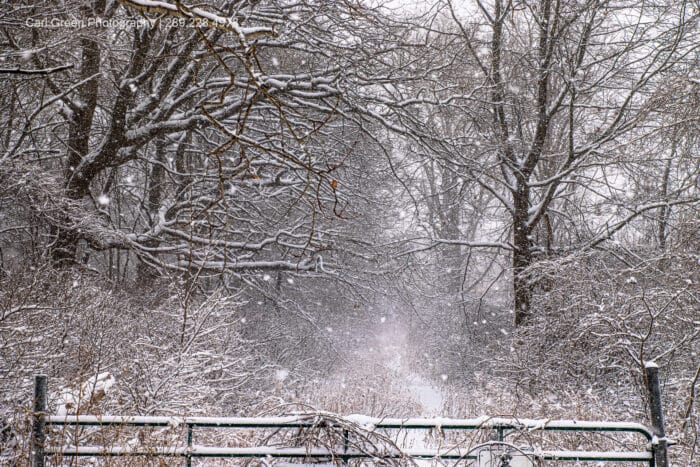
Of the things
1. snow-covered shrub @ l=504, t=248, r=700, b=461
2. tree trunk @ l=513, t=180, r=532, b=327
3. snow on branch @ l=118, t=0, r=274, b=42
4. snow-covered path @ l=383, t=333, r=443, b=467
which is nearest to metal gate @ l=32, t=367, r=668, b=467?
snow on branch @ l=118, t=0, r=274, b=42

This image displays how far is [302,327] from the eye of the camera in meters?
17.9

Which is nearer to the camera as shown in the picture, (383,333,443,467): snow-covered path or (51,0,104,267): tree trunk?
(383,333,443,467): snow-covered path

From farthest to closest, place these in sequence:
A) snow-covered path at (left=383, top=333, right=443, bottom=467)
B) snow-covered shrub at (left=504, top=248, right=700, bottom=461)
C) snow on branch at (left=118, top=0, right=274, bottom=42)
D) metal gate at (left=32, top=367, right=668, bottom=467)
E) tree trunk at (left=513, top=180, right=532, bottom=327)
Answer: tree trunk at (left=513, top=180, right=532, bottom=327) → snow-covered path at (left=383, top=333, right=443, bottom=467) → snow-covered shrub at (left=504, top=248, right=700, bottom=461) → metal gate at (left=32, top=367, right=668, bottom=467) → snow on branch at (left=118, top=0, right=274, bottom=42)

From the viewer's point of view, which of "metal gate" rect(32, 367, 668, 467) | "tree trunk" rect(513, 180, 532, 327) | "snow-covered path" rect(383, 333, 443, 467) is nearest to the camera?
"metal gate" rect(32, 367, 668, 467)

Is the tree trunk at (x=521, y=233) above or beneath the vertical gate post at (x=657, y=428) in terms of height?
above

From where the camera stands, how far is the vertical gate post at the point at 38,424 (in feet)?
12.1

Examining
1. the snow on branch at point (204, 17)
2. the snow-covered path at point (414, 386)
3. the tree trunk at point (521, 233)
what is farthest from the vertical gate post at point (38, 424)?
the tree trunk at point (521, 233)

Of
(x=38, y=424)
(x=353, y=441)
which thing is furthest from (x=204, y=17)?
(x=38, y=424)

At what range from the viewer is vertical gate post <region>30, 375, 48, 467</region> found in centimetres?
369

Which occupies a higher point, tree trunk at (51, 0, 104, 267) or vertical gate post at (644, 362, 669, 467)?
tree trunk at (51, 0, 104, 267)

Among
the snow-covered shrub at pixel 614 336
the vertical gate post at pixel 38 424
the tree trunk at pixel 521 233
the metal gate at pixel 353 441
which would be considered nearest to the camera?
the metal gate at pixel 353 441

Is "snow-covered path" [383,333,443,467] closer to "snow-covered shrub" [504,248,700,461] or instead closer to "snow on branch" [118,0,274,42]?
"snow-covered shrub" [504,248,700,461]

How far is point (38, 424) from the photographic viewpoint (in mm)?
3709

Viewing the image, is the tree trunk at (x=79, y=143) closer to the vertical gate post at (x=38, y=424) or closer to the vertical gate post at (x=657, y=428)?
the vertical gate post at (x=38, y=424)
